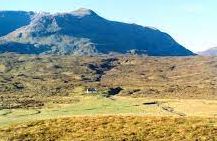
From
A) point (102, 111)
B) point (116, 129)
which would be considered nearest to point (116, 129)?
point (116, 129)

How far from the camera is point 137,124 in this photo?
1666 inches

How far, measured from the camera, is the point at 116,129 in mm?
41344

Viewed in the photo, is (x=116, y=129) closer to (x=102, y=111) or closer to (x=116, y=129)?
(x=116, y=129)

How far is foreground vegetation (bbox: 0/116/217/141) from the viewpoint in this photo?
3888 cm

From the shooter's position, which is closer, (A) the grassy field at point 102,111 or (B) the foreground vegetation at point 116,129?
(B) the foreground vegetation at point 116,129

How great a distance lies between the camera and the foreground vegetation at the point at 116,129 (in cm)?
3888

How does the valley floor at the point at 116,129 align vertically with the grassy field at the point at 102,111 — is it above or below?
above

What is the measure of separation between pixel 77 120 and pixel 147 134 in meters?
8.14

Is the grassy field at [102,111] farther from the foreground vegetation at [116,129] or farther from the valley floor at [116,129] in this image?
the foreground vegetation at [116,129]

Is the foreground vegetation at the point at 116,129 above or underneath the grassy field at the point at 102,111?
above

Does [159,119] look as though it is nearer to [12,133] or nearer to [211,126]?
[211,126]

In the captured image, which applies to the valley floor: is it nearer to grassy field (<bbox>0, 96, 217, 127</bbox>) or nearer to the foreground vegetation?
the foreground vegetation

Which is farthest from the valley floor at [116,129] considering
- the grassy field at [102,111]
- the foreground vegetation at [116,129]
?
the grassy field at [102,111]

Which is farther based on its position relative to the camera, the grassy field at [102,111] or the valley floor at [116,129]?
the grassy field at [102,111]
